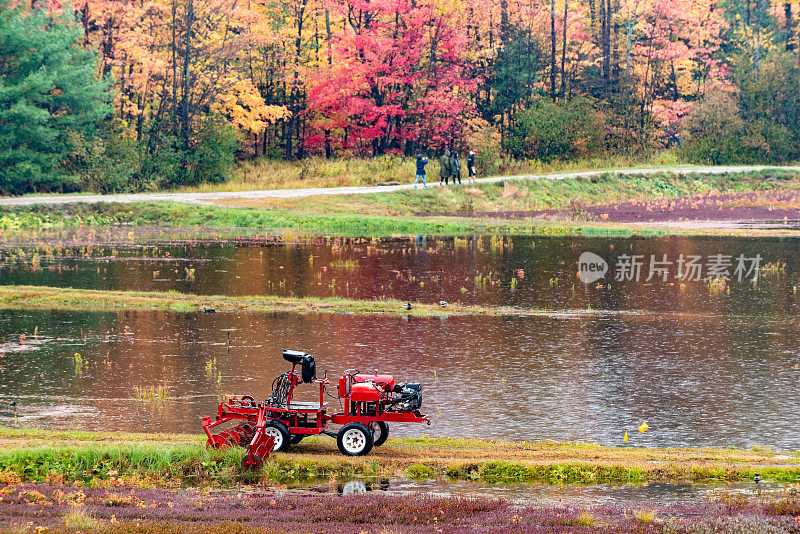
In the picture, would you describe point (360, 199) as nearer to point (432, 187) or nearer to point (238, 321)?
point (432, 187)

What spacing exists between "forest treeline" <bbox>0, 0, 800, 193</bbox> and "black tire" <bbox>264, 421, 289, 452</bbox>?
4042 centimetres

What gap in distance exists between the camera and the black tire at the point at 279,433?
13.6 meters

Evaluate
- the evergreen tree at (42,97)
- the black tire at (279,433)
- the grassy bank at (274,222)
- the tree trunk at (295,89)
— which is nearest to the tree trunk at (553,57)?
the tree trunk at (295,89)

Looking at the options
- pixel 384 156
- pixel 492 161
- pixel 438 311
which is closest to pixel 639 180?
pixel 492 161

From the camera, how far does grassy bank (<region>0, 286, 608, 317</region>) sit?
2648cm

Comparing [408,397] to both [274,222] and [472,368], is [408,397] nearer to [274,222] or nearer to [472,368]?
[472,368]

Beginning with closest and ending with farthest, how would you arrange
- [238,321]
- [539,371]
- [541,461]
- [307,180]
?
1. [541,461]
2. [539,371]
3. [238,321]
4. [307,180]

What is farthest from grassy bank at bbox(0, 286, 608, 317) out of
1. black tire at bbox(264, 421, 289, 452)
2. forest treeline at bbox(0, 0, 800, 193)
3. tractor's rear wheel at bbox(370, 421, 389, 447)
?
forest treeline at bbox(0, 0, 800, 193)

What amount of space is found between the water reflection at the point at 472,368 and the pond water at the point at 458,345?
0.17ft

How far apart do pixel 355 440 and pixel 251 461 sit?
61.5 inches

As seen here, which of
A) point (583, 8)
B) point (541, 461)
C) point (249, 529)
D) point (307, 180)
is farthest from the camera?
point (583, 8)

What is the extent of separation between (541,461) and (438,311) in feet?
43.3

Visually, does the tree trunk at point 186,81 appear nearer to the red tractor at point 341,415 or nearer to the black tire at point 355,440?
the red tractor at point 341,415

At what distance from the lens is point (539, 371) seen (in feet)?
65.2
